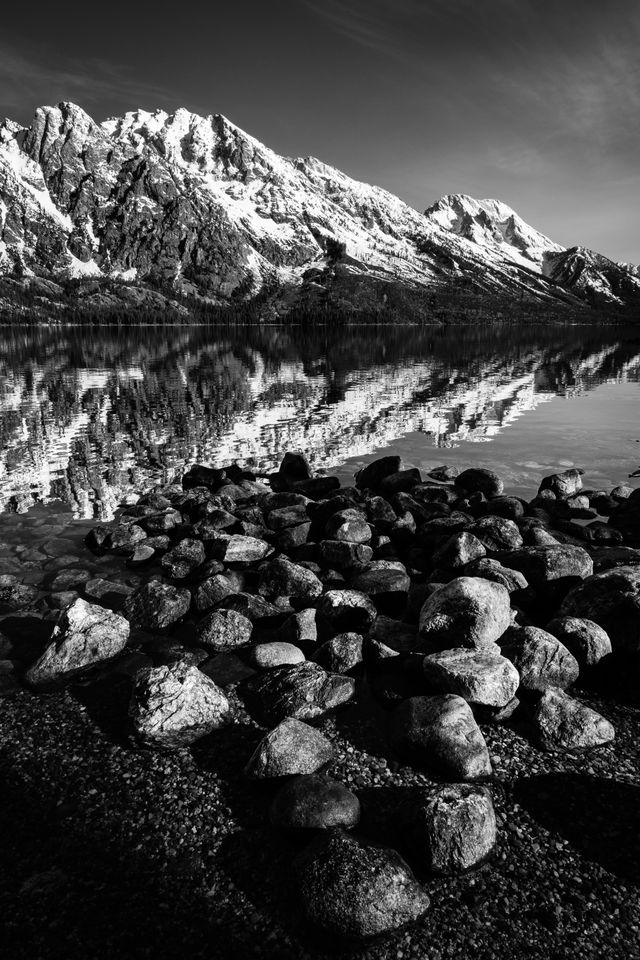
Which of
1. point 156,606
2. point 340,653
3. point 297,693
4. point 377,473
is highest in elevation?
point 340,653

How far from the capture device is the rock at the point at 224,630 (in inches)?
489

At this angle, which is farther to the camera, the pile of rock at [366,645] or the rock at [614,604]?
the rock at [614,604]

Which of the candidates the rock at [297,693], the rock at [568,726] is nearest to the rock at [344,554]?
the rock at [297,693]

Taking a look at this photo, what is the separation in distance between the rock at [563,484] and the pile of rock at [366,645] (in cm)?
358

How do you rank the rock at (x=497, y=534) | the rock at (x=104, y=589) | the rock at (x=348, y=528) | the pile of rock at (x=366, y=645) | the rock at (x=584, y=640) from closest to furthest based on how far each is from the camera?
1. the pile of rock at (x=366, y=645)
2. the rock at (x=584, y=640)
3. the rock at (x=104, y=589)
4. the rock at (x=497, y=534)
5. the rock at (x=348, y=528)

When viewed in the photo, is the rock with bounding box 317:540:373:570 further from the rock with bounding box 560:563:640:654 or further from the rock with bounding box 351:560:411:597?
the rock with bounding box 560:563:640:654

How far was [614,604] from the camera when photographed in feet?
39.2

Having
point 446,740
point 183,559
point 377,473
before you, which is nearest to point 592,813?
point 446,740

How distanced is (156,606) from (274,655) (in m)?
3.63

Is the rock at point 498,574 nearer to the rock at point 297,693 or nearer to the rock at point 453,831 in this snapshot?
the rock at point 297,693

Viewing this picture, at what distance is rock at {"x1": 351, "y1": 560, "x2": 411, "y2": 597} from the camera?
14422 millimetres

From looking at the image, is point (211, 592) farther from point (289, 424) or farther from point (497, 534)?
point (289, 424)

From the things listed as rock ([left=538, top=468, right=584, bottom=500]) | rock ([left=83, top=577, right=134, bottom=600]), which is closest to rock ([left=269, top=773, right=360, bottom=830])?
rock ([left=83, top=577, right=134, bottom=600])

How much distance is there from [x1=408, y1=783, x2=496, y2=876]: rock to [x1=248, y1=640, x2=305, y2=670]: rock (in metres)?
4.84
